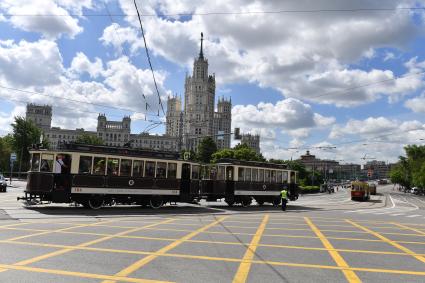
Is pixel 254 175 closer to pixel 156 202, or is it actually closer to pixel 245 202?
pixel 245 202

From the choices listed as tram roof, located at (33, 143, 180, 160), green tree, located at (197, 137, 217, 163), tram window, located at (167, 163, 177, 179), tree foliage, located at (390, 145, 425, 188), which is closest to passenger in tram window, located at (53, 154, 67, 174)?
tram roof, located at (33, 143, 180, 160)

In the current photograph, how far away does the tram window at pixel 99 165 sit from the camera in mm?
23234

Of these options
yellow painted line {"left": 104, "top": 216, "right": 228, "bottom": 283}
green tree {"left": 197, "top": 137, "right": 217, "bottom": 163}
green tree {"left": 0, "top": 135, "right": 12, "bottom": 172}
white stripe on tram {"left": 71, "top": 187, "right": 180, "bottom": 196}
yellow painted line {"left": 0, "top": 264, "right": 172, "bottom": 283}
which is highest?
green tree {"left": 197, "top": 137, "right": 217, "bottom": 163}

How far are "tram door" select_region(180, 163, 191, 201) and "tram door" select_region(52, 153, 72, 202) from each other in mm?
7053

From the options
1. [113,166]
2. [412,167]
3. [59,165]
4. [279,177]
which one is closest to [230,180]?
[279,177]

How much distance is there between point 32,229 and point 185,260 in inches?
254

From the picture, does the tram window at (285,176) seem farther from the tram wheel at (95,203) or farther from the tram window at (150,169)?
the tram wheel at (95,203)

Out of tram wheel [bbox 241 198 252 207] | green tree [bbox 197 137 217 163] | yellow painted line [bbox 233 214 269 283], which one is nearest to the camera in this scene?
yellow painted line [bbox 233 214 269 283]

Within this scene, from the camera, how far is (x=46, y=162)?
22062 mm

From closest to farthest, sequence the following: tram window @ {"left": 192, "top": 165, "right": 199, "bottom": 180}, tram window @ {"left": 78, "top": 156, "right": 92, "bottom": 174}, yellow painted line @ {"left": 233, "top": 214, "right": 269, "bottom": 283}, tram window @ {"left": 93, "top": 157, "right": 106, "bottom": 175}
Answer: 1. yellow painted line @ {"left": 233, "top": 214, "right": 269, "bottom": 283}
2. tram window @ {"left": 78, "top": 156, "right": 92, "bottom": 174}
3. tram window @ {"left": 93, "top": 157, "right": 106, "bottom": 175}
4. tram window @ {"left": 192, "top": 165, "right": 199, "bottom": 180}

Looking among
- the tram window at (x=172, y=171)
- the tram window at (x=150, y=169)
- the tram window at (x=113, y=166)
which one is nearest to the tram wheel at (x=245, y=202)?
the tram window at (x=172, y=171)

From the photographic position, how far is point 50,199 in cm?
2189

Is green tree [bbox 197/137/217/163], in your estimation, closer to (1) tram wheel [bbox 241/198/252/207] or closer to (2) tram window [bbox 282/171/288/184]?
(2) tram window [bbox 282/171/288/184]

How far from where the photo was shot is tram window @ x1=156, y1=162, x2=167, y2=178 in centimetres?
2581
